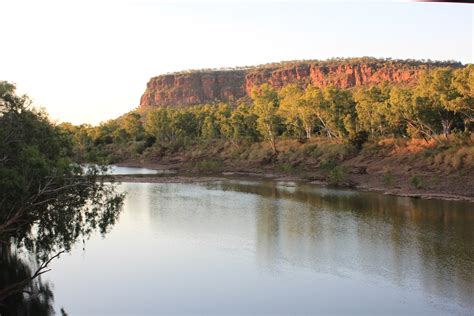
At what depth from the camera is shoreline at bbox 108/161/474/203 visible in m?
30.7

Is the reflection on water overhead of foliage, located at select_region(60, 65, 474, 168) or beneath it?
beneath

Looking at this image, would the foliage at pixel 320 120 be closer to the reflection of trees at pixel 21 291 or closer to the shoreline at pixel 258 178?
the reflection of trees at pixel 21 291

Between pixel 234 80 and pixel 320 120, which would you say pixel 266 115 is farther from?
pixel 234 80

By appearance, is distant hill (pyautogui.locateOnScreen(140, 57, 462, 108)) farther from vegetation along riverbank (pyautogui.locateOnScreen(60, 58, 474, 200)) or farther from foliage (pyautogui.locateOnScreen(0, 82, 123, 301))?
foliage (pyautogui.locateOnScreen(0, 82, 123, 301))

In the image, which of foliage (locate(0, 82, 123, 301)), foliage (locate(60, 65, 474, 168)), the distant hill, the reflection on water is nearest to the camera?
foliage (locate(0, 82, 123, 301))

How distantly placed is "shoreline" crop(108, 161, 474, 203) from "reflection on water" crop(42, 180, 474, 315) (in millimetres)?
2355

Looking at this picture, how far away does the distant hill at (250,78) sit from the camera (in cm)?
11431

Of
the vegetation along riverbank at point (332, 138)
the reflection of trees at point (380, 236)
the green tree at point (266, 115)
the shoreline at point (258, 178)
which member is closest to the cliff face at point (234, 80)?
the vegetation along riverbank at point (332, 138)

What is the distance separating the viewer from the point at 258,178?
44438 mm

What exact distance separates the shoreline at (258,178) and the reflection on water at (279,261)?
2355 millimetres

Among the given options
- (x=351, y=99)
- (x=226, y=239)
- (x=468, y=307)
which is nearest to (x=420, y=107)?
(x=351, y=99)

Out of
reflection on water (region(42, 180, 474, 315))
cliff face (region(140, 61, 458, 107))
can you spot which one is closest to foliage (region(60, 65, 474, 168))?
reflection on water (region(42, 180, 474, 315))

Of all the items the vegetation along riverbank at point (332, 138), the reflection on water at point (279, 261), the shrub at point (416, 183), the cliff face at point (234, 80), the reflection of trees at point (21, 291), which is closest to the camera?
the reflection of trees at point (21, 291)

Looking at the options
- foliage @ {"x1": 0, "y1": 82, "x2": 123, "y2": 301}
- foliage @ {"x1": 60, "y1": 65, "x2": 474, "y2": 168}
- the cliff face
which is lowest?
foliage @ {"x1": 0, "y1": 82, "x2": 123, "y2": 301}
